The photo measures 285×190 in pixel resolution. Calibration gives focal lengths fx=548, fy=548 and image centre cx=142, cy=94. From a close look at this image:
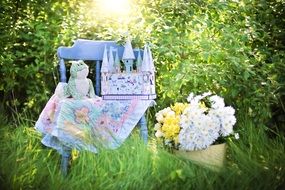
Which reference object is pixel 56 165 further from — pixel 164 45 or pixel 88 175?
pixel 164 45

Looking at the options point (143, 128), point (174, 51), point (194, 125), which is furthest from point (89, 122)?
point (174, 51)

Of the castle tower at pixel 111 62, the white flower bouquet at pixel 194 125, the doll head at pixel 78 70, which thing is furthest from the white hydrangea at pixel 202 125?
the doll head at pixel 78 70

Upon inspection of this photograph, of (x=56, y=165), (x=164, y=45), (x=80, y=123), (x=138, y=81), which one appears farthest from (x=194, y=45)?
(x=56, y=165)

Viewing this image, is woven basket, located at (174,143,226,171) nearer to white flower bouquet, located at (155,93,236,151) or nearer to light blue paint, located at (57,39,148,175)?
white flower bouquet, located at (155,93,236,151)

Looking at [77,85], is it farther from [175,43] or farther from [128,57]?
[175,43]

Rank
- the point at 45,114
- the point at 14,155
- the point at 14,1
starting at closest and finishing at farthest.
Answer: the point at 14,155 → the point at 45,114 → the point at 14,1

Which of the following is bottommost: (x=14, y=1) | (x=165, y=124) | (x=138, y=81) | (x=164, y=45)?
(x=165, y=124)

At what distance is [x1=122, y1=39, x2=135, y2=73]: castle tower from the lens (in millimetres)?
Answer: 3504

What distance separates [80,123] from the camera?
3299 millimetres

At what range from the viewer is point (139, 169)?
2.97 metres

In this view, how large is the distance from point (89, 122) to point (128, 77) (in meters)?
0.41

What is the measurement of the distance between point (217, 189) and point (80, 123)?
94cm

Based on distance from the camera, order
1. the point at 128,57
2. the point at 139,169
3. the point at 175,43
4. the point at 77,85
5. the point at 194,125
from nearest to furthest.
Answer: the point at 139,169 < the point at 194,125 < the point at 77,85 < the point at 128,57 < the point at 175,43

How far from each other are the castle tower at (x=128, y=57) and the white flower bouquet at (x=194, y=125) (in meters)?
0.37
